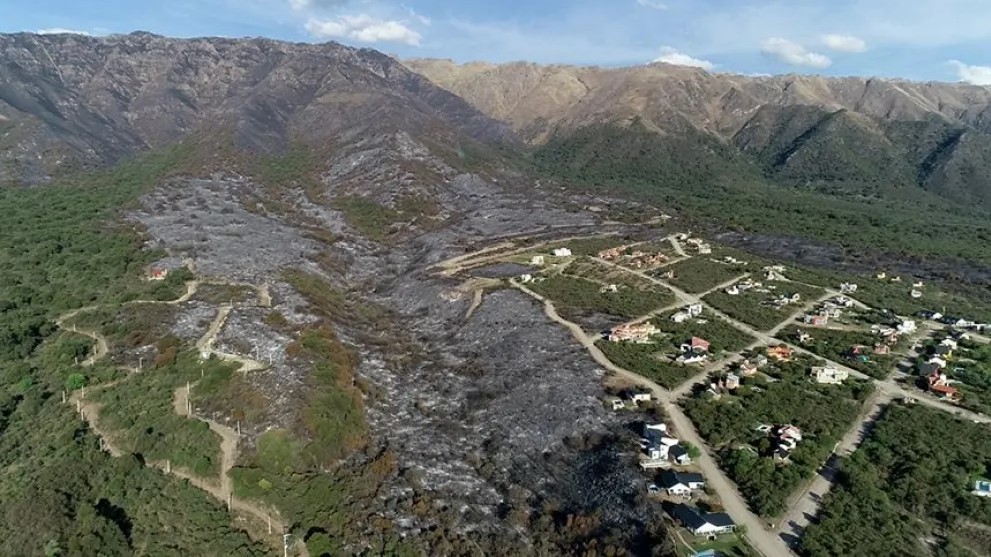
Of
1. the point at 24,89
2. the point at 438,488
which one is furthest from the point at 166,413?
the point at 24,89

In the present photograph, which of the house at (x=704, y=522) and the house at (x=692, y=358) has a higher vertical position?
the house at (x=704, y=522)

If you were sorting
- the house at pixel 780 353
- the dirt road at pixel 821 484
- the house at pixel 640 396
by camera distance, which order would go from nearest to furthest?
the dirt road at pixel 821 484
the house at pixel 640 396
the house at pixel 780 353

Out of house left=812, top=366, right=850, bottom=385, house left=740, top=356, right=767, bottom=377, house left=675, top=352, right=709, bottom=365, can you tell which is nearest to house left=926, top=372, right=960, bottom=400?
house left=812, top=366, right=850, bottom=385

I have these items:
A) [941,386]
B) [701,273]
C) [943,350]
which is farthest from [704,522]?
[701,273]

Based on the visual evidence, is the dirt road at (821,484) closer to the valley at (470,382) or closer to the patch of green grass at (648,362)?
the valley at (470,382)

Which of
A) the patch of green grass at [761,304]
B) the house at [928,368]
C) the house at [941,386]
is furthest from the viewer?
the patch of green grass at [761,304]

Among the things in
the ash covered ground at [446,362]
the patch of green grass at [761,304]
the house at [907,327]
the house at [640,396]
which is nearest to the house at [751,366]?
the house at [640,396]

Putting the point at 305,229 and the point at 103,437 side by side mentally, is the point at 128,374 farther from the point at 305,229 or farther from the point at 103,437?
the point at 305,229
